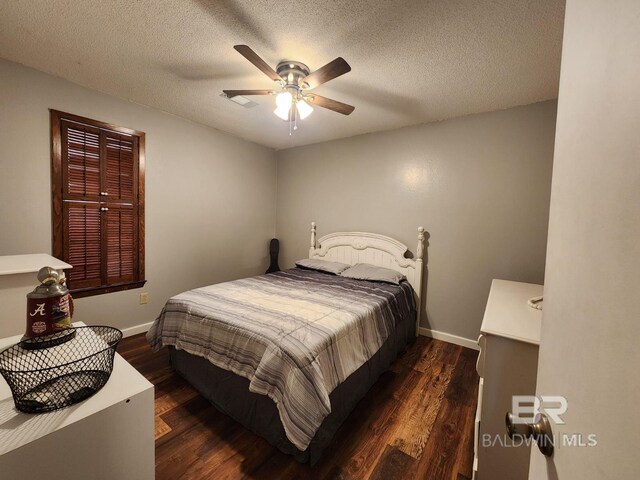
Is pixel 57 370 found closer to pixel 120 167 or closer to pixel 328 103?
pixel 328 103

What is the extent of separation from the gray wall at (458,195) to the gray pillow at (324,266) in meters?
0.54

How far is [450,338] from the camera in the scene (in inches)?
112

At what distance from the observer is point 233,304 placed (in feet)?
6.38

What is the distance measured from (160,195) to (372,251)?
251cm

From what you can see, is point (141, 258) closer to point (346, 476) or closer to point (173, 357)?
point (173, 357)

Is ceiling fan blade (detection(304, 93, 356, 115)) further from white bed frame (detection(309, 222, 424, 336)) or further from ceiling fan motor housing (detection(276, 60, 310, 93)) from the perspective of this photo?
white bed frame (detection(309, 222, 424, 336))

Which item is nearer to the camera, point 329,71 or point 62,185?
point 329,71

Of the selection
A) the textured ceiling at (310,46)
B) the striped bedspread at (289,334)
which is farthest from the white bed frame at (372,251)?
the textured ceiling at (310,46)

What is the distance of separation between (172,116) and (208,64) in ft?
4.17

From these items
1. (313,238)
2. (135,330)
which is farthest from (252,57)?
(135,330)

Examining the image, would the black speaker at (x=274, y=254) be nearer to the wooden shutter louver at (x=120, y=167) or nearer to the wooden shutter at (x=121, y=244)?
the wooden shutter at (x=121, y=244)

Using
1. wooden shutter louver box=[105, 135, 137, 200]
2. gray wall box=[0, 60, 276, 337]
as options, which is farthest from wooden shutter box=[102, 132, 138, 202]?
gray wall box=[0, 60, 276, 337]

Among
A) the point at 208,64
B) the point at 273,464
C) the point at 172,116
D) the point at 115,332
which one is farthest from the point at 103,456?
the point at 172,116

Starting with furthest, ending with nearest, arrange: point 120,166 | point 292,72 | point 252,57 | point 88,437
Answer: point 120,166 → point 292,72 → point 252,57 → point 88,437
